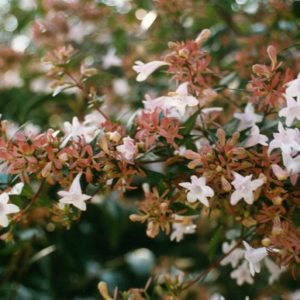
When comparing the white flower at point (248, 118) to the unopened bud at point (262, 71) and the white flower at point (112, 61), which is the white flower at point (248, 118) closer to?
the unopened bud at point (262, 71)

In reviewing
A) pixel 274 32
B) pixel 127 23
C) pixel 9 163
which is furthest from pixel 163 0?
pixel 9 163

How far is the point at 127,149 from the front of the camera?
0.93 meters

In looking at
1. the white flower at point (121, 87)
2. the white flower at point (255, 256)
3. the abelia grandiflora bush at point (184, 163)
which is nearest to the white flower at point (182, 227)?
the abelia grandiflora bush at point (184, 163)

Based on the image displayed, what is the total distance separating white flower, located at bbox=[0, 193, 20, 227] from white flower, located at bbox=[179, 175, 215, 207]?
0.88 ft

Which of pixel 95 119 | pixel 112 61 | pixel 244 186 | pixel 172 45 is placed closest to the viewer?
pixel 244 186

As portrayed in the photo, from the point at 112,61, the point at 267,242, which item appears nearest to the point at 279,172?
the point at 267,242

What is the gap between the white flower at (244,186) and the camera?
0.90m

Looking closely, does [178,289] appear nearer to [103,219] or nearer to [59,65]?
[59,65]

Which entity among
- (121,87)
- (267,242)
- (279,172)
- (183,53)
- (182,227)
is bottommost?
(121,87)

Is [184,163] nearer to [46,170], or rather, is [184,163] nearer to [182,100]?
[182,100]

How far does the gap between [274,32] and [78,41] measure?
2.33 feet

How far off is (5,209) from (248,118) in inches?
18.5

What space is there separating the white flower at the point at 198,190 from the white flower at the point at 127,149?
0.31 ft

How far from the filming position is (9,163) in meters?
0.95
